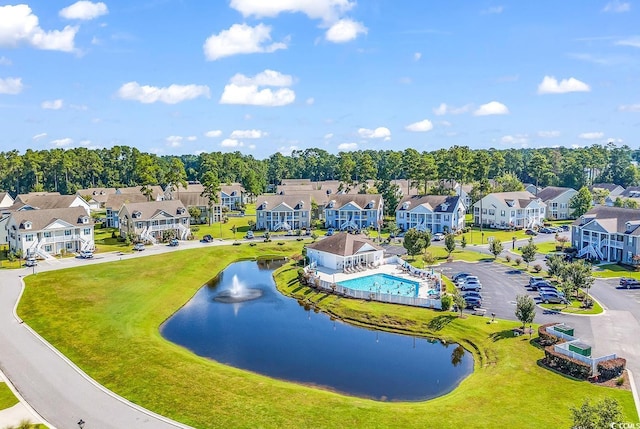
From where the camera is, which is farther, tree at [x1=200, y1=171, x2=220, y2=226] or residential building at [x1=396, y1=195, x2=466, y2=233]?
Result: tree at [x1=200, y1=171, x2=220, y2=226]

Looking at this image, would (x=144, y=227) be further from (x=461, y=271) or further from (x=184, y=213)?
(x=461, y=271)

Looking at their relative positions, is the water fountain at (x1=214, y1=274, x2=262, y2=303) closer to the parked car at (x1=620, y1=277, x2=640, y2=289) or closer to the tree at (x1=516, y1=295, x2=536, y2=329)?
the tree at (x1=516, y1=295, x2=536, y2=329)

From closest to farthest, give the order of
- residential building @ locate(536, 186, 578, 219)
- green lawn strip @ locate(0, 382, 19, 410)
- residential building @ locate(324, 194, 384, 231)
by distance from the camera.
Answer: green lawn strip @ locate(0, 382, 19, 410)
residential building @ locate(324, 194, 384, 231)
residential building @ locate(536, 186, 578, 219)

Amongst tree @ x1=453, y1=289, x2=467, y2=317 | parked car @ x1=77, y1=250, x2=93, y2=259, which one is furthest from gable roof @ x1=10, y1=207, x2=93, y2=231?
tree @ x1=453, y1=289, x2=467, y2=317

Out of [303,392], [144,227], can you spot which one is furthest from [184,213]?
[303,392]

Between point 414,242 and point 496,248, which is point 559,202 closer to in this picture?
point 496,248

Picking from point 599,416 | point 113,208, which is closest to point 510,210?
point 113,208
